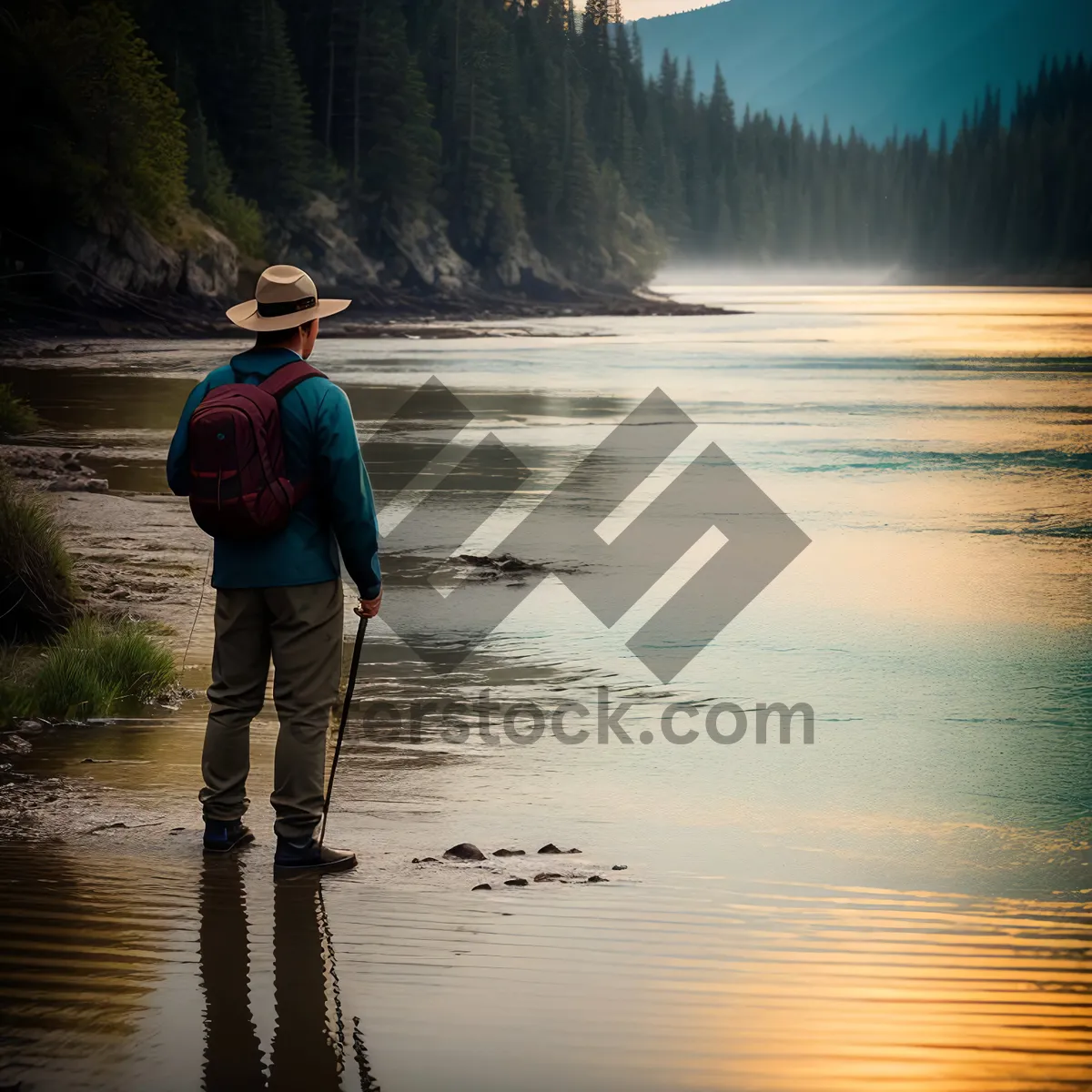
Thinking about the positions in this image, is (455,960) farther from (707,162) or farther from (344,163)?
(707,162)

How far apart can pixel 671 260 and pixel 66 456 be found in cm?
17481

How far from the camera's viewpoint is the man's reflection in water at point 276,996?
3.45m

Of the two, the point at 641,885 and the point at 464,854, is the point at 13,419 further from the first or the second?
the point at 641,885

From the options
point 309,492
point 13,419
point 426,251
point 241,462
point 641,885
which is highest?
point 426,251

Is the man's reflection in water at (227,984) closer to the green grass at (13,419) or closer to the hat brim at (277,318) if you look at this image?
the hat brim at (277,318)

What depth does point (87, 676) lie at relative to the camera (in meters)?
7.14

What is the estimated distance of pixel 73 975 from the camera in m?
3.96

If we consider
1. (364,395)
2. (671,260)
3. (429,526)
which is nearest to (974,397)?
(364,395)

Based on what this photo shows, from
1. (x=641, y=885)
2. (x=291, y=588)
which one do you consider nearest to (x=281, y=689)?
(x=291, y=588)

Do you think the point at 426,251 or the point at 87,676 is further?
the point at 426,251

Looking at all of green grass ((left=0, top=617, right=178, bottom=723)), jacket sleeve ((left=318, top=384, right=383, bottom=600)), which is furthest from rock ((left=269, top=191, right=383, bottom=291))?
jacket sleeve ((left=318, top=384, right=383, bottom=600))

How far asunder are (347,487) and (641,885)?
61.9 inches

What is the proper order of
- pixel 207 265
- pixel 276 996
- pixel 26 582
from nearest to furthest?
pixel 276 996, pixel 26 582, pixel 207 265
